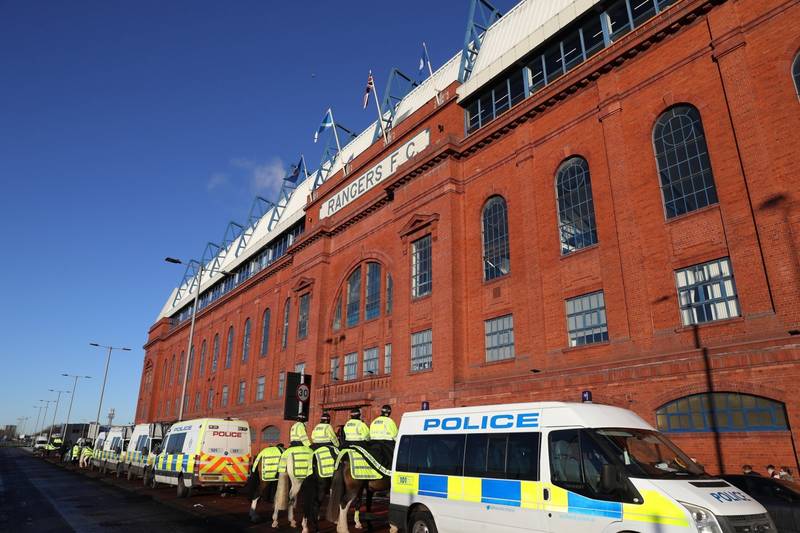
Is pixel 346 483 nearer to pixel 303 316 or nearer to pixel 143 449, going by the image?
pixel 143 449

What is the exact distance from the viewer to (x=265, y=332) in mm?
40406

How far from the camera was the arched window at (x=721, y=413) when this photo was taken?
1294 cm

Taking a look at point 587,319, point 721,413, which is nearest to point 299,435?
point 587,319

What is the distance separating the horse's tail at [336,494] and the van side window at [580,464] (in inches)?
196

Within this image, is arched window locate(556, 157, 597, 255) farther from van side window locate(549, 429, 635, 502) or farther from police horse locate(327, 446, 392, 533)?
van side window locate(549, 429, 635, 502)

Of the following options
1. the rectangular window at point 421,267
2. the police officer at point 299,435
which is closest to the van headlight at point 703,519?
the police officer at point 299,435

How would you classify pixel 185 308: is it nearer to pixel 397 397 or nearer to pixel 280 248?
pixel 280 248

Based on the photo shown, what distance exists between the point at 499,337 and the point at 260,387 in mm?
23859

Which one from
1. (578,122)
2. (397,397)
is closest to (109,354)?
(397,397)

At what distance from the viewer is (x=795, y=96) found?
46.3 ft

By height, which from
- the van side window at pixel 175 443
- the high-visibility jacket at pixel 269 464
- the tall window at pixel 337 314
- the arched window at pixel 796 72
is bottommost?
the high-visibility jacket at pixel 269 464

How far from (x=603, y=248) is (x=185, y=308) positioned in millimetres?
55052

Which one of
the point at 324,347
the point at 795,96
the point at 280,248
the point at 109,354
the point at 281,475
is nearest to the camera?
the point at 281,475

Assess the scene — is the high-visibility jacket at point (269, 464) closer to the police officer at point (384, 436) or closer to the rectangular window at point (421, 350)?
the police officer at point (384, 436)
